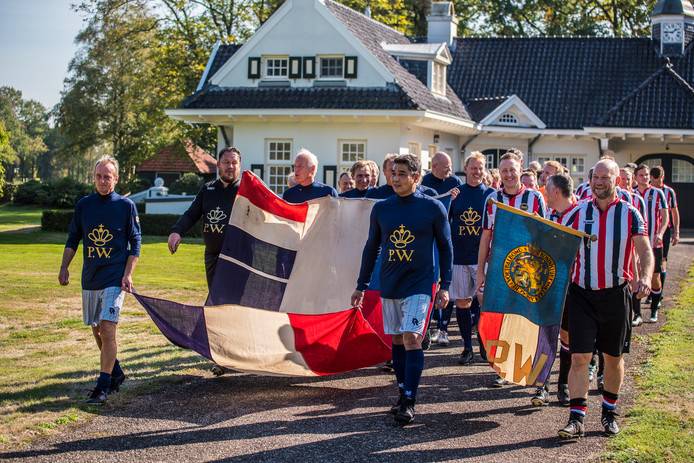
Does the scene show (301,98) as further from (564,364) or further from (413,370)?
(413,370)

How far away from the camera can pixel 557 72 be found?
122 feet

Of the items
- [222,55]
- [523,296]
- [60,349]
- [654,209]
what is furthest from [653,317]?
[222,55]

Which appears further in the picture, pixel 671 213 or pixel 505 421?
pixel 671 213

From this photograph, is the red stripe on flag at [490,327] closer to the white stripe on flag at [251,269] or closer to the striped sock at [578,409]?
the striped sock at [578,409]

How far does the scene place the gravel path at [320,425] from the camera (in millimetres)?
6797

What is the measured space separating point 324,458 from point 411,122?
76.9 ft

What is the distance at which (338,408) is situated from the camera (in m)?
8.29

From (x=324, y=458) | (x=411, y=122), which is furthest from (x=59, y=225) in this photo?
(x=324, y=458)

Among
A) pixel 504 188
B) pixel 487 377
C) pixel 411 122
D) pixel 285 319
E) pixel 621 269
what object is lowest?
pixel 487 377

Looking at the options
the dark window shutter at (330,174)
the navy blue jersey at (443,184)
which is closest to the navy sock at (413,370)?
the navy blue jersey at (443,184)

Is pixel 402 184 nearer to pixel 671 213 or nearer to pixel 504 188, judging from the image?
pixel 504 188

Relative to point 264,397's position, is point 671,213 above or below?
above

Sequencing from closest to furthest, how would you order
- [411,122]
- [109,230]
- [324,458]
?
1. [324,458]
2. [109,230]
3. [411,122]

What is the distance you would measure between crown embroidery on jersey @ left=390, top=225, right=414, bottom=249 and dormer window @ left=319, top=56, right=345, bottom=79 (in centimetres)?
2255
